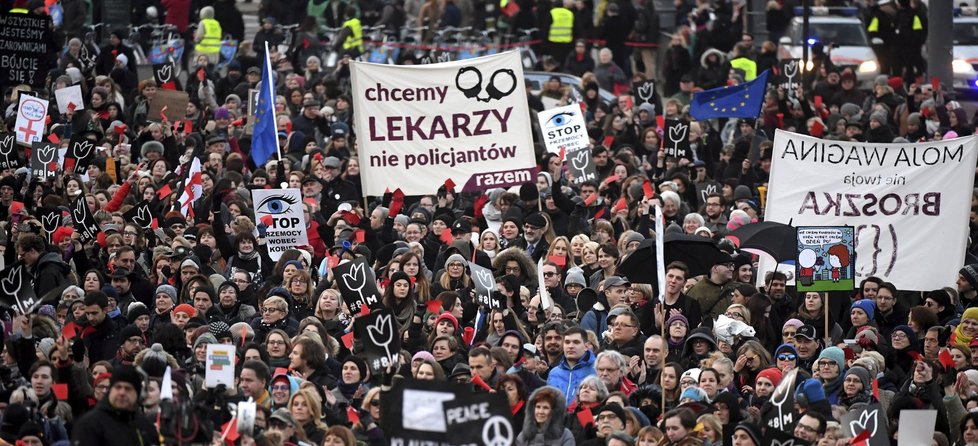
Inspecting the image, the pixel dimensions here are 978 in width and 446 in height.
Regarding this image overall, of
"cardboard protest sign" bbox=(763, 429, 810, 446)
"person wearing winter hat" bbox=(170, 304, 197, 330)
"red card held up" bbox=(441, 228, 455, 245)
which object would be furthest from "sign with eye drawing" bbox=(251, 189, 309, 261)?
"cardboard protest sign" bbox=(763, 429, 810, 446)

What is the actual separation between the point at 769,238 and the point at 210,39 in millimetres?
14281

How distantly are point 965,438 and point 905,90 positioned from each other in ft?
52.1

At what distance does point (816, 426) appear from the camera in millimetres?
10695

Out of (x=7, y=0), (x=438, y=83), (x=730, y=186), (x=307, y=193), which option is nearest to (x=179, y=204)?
(x=307, y=193)

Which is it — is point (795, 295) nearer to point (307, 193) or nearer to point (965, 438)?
point (965, 438)

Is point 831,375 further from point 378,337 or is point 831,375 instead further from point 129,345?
point 129,345

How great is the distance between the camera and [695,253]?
14656 millimetres

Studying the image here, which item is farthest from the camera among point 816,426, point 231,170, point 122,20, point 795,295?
point 122,20

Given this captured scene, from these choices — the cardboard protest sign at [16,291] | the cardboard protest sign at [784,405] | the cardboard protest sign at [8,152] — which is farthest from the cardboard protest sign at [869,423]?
the cardboard protest sign at [8,152]

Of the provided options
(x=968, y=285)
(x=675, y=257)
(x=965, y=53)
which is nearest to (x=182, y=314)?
(x=675, y=257)

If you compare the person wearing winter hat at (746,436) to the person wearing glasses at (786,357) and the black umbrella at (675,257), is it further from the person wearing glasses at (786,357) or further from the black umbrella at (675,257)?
the black umbrella at (675,257)

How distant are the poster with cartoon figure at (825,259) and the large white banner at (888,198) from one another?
5.39 ft

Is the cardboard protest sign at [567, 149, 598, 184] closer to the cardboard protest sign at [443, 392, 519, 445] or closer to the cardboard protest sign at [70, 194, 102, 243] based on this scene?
the cardboard protest sign at [70, 194, 102, 243]

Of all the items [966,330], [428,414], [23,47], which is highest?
[23,47]
